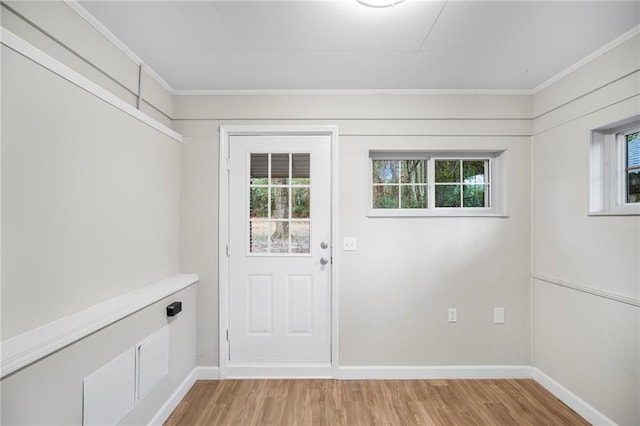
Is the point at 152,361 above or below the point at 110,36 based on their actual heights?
below

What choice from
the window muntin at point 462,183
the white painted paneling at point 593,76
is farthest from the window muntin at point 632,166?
the window muntin at point 462,183

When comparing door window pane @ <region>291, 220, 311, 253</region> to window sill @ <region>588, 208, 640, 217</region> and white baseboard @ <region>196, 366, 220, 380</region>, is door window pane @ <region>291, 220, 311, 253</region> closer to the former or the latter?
white baseboard @ <region>196, 366, 220, 380</region>

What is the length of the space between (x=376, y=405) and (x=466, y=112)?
96.3 inches

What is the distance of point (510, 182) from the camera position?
261 cm

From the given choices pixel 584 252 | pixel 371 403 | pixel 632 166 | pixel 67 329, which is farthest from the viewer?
pixel 371 403

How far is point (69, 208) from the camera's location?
1447mm

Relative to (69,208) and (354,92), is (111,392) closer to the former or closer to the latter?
(69,208)

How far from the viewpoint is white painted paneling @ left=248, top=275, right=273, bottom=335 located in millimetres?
2631

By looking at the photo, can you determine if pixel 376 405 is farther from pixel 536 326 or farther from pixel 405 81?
pixel 405 81

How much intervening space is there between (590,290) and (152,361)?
9.51 feet

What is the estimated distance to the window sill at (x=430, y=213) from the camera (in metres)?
2.62

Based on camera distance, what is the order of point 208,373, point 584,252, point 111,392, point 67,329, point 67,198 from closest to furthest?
point 67,329 → point 67,198 → point 111,392 → point 584,252 → point 208,373

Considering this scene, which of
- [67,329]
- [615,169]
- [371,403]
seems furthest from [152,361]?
[615,169]

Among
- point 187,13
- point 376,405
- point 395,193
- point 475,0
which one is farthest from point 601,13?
point 376,405
